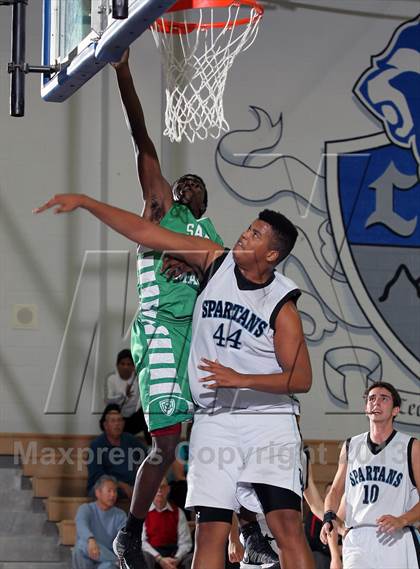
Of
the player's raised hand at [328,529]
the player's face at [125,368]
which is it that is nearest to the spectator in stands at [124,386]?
the player's face at [125,368]

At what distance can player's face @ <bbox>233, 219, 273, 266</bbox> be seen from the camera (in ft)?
14.2

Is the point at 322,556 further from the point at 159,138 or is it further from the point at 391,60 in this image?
the point at 391,60

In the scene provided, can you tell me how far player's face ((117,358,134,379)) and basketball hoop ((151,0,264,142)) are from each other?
199 cm

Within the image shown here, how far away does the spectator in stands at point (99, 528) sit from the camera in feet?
25.4

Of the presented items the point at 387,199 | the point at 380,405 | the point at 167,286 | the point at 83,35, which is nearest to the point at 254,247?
the point at 167,286

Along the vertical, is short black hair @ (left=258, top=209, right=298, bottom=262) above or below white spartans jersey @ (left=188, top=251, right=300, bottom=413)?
above

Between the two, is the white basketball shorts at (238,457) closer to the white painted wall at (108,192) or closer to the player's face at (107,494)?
the player's face at (107,494)

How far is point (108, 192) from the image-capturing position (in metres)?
9.40

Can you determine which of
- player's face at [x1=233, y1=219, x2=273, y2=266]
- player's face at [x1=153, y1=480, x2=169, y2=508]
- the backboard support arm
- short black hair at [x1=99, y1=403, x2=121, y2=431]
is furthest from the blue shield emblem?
player's face at [x1=233, y1=219, x2=273, y2=266]

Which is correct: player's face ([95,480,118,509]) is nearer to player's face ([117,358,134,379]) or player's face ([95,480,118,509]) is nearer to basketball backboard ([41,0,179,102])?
player's face ([117,358,134,379])

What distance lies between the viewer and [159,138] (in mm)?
9328

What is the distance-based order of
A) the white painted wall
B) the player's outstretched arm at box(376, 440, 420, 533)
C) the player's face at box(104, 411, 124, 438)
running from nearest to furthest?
1. the player's outstretched arm at box(376, 440, 420, 533)
2. the player's face at box(104, 411, 124, 438)
3. the white painted wall

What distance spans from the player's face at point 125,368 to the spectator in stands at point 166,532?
1404 millimetres

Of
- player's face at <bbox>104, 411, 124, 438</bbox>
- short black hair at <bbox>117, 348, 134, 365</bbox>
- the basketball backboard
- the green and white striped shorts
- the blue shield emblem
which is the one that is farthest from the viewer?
the blue shield emblem
